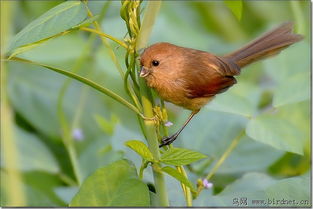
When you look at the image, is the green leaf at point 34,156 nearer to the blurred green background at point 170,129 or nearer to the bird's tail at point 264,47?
the blurred green background at point 170,129

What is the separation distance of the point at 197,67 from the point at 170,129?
Result: 0.36 meters

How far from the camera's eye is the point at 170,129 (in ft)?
8.59

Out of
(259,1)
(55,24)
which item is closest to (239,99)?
(55,24)

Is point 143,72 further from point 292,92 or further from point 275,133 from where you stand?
point 292,92

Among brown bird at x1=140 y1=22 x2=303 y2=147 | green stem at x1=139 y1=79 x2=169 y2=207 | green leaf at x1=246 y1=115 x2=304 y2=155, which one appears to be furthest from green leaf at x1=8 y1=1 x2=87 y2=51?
green leaf at x1=246 y1=115 x2=304 y2=155

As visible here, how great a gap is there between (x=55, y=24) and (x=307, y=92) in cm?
104

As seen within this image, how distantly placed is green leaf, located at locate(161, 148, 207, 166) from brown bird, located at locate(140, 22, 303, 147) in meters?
0.54

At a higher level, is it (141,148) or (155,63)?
(155,63)

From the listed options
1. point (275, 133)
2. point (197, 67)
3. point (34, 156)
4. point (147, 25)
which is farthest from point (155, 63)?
point (34, 156)

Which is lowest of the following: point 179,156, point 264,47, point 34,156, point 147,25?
point 34,156

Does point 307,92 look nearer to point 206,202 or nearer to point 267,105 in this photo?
point 206,202

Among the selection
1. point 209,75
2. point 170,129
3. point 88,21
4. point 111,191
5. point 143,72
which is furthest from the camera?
point 170,129

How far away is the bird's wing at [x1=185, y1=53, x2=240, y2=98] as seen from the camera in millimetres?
2312

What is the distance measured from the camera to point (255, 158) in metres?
2.44
